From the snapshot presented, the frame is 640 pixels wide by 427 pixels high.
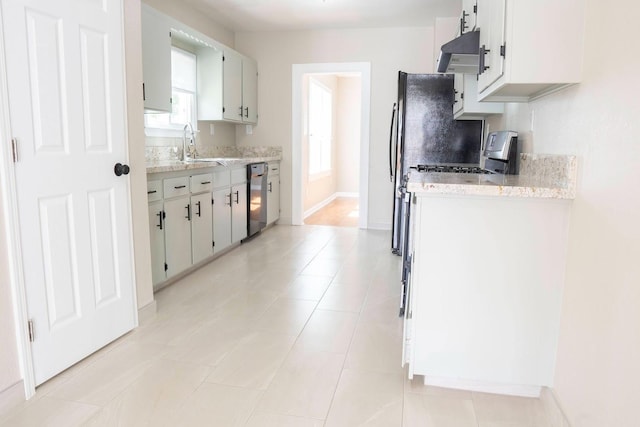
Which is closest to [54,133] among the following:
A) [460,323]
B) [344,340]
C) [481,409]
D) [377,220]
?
[344,340]

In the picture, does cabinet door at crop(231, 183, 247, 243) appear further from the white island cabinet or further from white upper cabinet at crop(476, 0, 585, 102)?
white upper cabinet at crop(476, 0, 585, 102)

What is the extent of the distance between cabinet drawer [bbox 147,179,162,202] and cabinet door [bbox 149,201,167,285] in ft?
0.13

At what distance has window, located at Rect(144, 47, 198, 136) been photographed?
4277 millimetres

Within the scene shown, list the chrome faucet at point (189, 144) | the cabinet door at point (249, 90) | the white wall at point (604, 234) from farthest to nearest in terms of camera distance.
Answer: the cabinet door at point (249, 90), the chrome faucet at point (189, 144), the white wall at point (604, 234)

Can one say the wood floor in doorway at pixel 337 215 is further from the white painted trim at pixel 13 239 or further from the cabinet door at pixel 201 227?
the white painted trim at pixel 13 239

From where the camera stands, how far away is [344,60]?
18.4 feet

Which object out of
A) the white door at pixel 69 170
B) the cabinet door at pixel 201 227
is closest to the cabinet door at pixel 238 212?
the cabinet door at pixel 201 227

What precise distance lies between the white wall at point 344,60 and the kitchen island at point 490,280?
3728 millimetres

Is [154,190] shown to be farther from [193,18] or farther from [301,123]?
[301,123]

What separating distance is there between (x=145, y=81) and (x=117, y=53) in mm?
1131

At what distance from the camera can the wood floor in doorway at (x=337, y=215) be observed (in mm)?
6396

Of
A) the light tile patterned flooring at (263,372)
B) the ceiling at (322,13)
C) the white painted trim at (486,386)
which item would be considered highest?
the ceiling at (322,13)

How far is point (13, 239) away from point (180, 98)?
10.1 ft

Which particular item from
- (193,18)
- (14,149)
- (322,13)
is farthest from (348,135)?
(14,149)
